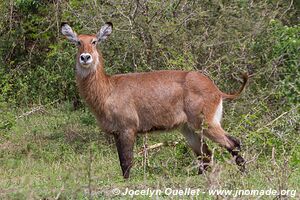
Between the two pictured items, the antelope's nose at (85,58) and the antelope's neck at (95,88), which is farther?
the antelope's neck at (95,88)

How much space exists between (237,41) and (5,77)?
3.83 meters

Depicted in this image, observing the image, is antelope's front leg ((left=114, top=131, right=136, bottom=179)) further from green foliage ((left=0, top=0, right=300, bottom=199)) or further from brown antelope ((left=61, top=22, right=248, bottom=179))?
green foliage ((left=0, top=0, right=300, bottom=199))

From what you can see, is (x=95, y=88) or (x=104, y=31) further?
(x=104, y=31)

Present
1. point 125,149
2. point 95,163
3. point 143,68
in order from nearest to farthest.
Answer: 1. point 125,149
2. point 95,163
3. point 143,68

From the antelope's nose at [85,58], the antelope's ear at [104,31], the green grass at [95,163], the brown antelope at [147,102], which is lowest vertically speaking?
the green grass at [95,163]

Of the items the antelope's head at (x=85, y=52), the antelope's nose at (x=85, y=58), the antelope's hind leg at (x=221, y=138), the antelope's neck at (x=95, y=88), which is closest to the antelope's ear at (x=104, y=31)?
the antelope's head at (x=85, y=52)

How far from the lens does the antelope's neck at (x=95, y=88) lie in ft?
28.7

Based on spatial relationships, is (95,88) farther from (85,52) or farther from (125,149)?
(125,149)

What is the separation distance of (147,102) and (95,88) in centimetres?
64

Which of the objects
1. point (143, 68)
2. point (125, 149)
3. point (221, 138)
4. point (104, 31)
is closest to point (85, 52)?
point (104, 31)

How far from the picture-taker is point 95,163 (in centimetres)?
938

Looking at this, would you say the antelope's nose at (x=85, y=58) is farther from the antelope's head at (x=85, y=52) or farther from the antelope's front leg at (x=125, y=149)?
the antelope's front leg at (x=125, y=149)

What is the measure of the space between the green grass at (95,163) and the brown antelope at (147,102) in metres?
0.28

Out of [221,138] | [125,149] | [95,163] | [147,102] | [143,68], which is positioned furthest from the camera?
[143,68]
